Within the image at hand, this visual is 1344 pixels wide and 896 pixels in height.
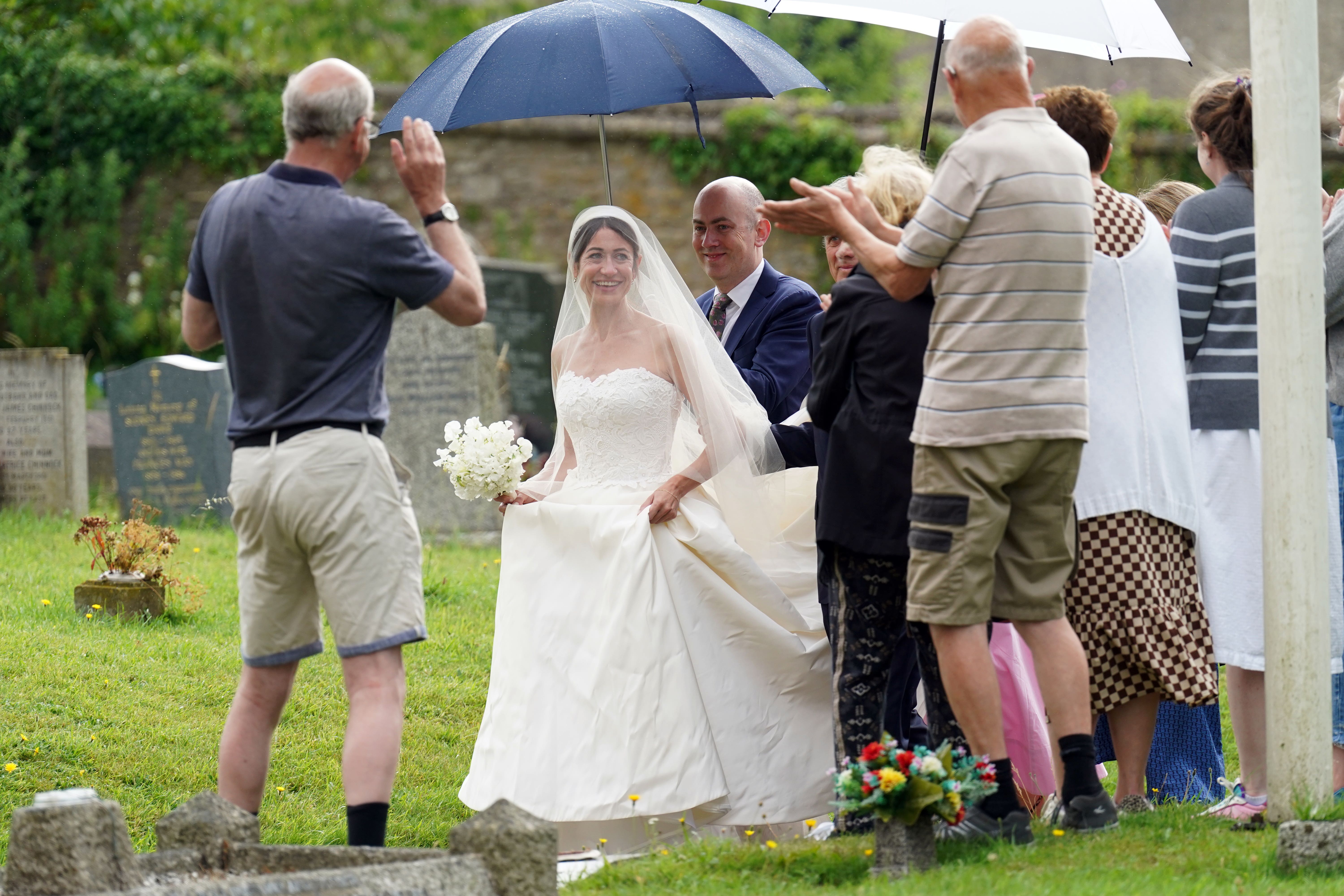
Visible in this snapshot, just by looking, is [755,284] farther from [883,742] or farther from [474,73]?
[883,742]

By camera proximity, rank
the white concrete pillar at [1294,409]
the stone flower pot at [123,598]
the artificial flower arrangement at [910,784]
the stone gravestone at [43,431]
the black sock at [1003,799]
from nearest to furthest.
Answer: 1. the artificial flower arrangement at [910,784]
2. the white concrete pillar at [1294,409]
3. the black sock at [1003,799]
4. the stone flower pot at [123,598]
5. the stone gravestone at [43,431]

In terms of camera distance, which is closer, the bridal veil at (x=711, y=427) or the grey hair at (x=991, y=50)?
the grey hair at (x=991, y=50)

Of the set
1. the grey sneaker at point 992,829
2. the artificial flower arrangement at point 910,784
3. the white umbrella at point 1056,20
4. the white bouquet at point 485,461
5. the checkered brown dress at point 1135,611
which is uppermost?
the white umbrella at point 1056,20

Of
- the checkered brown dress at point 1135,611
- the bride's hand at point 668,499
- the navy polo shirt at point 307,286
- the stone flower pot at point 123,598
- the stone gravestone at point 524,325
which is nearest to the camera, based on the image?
the navy polo shirt at point 307,286

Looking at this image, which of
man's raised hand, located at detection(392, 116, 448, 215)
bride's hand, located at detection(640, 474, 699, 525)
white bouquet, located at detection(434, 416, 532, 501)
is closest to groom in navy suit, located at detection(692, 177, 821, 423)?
bride's hand, located at detection(640, 474, 699, 525)

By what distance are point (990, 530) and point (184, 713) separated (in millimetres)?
3692

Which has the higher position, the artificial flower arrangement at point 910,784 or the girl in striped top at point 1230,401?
the girl in striped top at point 1230,401

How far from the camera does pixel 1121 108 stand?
1552 cm

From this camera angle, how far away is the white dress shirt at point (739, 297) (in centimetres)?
536

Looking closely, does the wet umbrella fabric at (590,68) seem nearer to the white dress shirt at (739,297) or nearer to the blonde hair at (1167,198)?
the white dress shirt at (739,297)

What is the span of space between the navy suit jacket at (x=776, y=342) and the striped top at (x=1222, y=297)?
1.37 metres

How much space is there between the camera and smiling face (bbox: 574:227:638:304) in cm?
504

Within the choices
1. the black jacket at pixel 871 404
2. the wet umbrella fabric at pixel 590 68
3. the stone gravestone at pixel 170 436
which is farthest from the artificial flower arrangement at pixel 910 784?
the stone gravestone at pixel 170 436

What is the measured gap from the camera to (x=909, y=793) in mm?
3387
